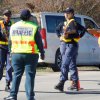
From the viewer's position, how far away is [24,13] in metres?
10.2

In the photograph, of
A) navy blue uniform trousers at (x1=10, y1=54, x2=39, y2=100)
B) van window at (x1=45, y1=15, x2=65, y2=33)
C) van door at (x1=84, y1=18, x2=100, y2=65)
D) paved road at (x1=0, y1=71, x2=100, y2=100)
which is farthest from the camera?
van door at (x1=84, y1=18, x2=100, y2=65)

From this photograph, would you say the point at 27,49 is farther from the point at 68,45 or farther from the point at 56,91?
the point at 56,91

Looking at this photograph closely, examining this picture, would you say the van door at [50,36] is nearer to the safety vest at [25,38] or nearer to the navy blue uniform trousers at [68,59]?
the navy blue uniform trousers at [68,59]

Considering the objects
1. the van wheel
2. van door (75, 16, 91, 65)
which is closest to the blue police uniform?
the van wheel

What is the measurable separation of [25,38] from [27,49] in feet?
0.71

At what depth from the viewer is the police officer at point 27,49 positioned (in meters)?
10.1

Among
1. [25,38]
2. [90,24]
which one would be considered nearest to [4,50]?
[25,38]

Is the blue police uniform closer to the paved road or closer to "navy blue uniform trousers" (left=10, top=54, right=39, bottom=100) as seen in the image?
the paved road

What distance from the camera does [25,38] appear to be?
10172 mm

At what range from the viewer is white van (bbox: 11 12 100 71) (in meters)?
18.5

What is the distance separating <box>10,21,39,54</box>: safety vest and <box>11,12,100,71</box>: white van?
8.02 m

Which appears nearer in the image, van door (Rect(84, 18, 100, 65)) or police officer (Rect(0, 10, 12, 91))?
police officer (Rect(0, 10, 12, 91))

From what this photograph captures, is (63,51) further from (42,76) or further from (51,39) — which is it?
(51,39)

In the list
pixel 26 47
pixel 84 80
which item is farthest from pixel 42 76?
pixel 26 47
